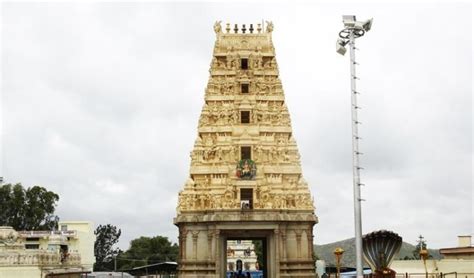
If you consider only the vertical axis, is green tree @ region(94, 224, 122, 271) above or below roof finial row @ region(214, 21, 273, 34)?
below

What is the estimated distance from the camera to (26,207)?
252 feet

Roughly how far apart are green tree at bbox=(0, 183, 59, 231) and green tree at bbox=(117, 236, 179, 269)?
18.4 m

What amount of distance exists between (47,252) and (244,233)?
599 inches

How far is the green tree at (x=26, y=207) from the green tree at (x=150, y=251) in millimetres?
18410

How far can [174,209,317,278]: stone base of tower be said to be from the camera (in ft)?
142

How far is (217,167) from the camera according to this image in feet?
149

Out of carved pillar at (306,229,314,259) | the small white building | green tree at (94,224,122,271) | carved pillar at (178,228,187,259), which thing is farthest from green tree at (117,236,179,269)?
carved pillar at (306,229,314,259)

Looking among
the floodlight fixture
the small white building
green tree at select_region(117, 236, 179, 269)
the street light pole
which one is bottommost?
green tree at select_region(117, 236, 179, 269)

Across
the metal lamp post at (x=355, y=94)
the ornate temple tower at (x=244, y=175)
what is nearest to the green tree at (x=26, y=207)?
the ornate temple tower at (x=244, y=175)

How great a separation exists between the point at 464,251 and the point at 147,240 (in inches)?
2405

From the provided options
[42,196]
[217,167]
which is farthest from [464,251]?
[42,196]

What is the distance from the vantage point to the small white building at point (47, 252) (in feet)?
144

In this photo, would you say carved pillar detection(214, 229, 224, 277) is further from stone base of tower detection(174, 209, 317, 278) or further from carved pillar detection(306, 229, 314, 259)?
carved pillar detection(306, 229, 314, 259)

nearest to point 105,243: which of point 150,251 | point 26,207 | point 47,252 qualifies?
point 150,251
